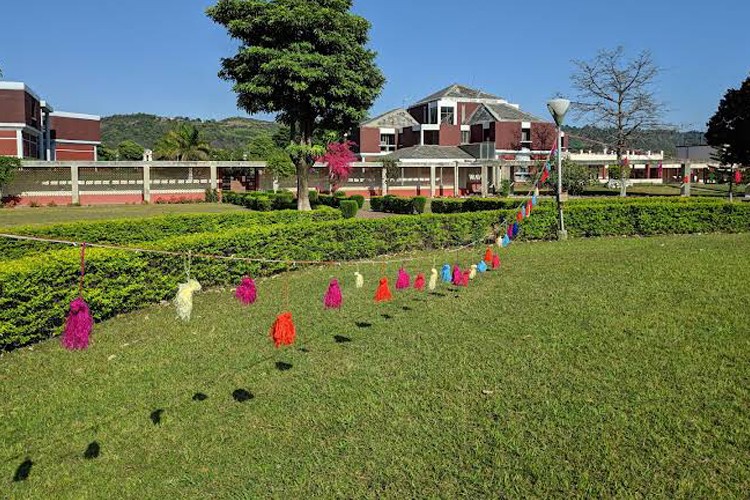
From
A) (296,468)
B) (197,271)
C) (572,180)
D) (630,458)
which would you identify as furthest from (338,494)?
(572,180)

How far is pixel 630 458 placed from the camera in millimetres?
4305

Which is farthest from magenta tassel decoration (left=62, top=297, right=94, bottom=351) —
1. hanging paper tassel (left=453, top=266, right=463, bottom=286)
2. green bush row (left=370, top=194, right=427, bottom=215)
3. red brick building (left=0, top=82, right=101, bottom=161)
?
red brick building (left=0, top=82, right=101, bottom=161)

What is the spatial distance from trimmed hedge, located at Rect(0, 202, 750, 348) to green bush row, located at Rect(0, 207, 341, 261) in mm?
2498

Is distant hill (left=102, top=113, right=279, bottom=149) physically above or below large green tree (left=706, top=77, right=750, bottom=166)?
above

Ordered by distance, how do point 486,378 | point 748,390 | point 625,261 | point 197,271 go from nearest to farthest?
point 748,390, point 486,378, point 197,271, point 625,261

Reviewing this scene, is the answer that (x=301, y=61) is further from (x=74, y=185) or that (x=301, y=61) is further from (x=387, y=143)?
(x=387, y=143)

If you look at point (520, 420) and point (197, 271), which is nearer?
point (520, 420)

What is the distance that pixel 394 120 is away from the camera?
66.3m

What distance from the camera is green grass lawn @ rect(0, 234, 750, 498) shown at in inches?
167

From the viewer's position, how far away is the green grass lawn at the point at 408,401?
13.9 ft

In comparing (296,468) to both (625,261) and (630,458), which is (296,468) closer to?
(630,458)

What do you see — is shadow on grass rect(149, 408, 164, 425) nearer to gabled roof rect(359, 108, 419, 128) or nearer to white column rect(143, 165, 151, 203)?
white column rect(143, 165, 151, 203)

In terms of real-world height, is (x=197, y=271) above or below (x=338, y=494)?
above

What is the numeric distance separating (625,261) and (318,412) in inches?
327
